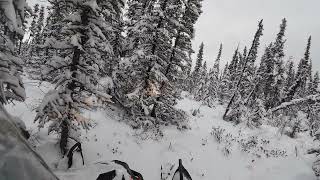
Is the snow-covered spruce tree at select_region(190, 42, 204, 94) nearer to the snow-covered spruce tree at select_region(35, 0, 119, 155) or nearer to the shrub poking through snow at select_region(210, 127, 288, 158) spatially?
the shrub poking through snow at select_region(210, 127, 288, 158)

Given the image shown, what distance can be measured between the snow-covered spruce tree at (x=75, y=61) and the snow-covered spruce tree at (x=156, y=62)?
6.75 m

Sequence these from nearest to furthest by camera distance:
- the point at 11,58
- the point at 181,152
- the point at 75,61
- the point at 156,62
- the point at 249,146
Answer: the point at 11,58 < the point at 75,61 < the point at 181,152 < the point at 249,146 < the point at 156,62

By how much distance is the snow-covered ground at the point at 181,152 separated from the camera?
15.0 meters

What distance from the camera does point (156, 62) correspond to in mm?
20422

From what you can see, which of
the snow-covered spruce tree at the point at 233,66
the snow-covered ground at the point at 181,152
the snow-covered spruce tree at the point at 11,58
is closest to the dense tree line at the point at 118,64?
the snow-covered spruce tree at the point at 11,58

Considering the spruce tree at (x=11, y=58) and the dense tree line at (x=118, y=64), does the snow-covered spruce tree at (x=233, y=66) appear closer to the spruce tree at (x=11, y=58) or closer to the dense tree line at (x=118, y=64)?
the dense tree line at (x=118, y=64)

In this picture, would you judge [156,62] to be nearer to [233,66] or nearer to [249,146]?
[249,146]

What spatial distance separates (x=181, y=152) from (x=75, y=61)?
837 cm

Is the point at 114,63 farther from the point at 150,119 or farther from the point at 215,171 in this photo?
the point at 215,171

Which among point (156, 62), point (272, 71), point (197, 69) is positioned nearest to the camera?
point (156, 62)

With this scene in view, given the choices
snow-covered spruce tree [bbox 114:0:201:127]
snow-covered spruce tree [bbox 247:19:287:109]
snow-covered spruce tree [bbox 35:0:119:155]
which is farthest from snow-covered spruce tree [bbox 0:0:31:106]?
snow-covered spruce tree [bbox 247:19:287:109]

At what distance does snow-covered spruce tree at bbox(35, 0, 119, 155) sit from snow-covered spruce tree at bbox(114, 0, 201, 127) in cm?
675

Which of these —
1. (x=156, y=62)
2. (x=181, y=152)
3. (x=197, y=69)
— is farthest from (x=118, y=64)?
(x=197, y=69)

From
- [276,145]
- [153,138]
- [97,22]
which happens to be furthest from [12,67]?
[276,145]
